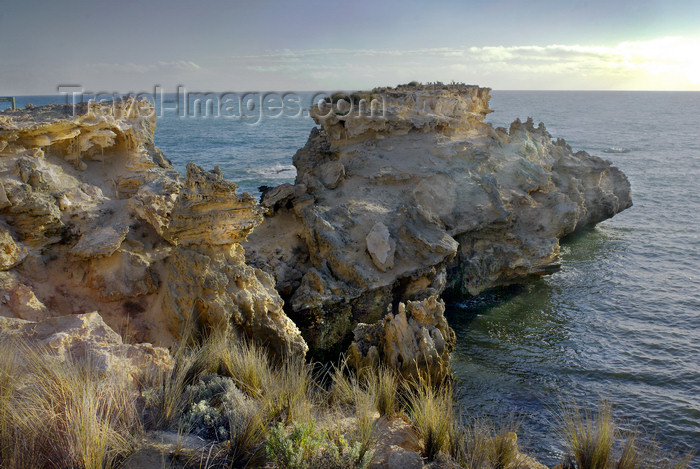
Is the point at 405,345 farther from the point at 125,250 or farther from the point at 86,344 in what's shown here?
the point at 86,344

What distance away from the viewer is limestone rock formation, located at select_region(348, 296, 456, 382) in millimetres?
8844

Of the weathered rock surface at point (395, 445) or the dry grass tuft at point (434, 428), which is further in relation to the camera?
the dry grass tuft at point (434, 428)

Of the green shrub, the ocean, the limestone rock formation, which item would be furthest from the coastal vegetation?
the limestone rock formation

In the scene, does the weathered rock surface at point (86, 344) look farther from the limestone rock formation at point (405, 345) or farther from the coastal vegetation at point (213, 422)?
the limestone rock formation at point (405, 345)

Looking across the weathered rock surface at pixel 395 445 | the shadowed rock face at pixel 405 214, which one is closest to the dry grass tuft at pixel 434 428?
the weathered rock surface at pixel 395 445

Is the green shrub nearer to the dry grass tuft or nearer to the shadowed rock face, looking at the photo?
the dry grass tuft

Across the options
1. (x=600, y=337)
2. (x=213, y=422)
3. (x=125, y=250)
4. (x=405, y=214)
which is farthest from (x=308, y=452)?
Answer: (x=600, y=337)

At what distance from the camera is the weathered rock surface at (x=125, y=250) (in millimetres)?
7488

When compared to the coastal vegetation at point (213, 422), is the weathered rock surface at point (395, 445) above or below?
below

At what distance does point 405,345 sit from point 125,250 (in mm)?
5067

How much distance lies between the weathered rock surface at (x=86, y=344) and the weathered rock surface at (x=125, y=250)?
3.89 ft

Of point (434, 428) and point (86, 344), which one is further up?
point (86, 344)

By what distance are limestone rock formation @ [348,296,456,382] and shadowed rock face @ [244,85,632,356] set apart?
1.82 meters

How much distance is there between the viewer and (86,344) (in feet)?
18.1
